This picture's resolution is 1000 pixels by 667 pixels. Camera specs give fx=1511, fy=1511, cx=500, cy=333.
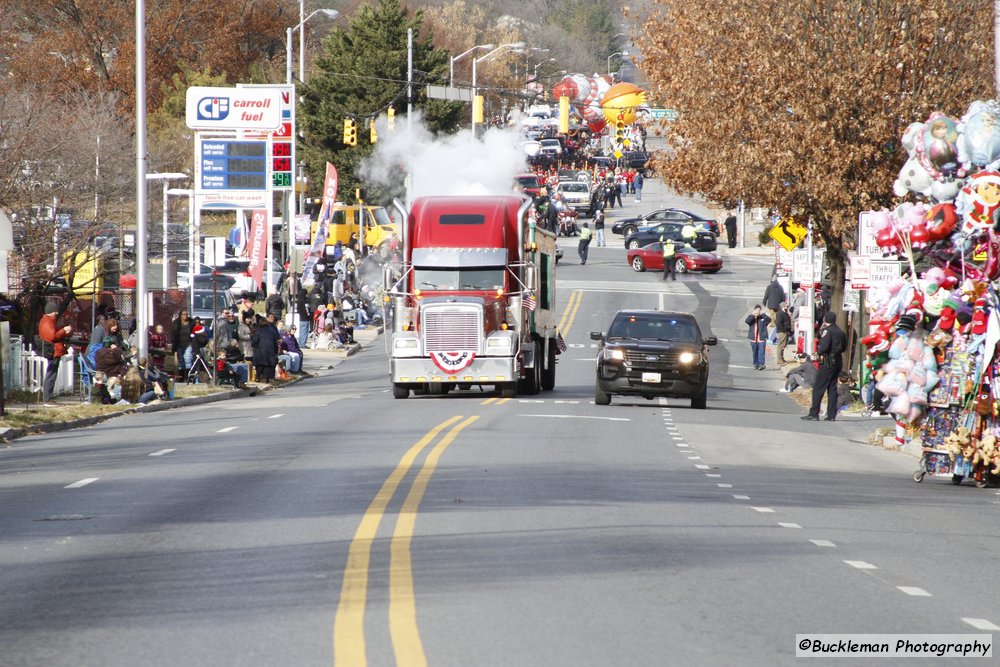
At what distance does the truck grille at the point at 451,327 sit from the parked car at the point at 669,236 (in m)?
41.9

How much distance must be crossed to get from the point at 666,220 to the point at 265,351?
41.1m

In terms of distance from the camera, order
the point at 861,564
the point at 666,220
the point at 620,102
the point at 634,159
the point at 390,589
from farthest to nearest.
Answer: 1. the point at 634,159
2. the point at 620,102
3. the point at 666,220
4. the point at 861,564
5. the point at 390,589

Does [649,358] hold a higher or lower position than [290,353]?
higher

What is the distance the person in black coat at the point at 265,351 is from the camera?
35.2m

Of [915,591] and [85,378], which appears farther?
[85,378]

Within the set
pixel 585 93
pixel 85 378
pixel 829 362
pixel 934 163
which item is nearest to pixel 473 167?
pixel 85 378

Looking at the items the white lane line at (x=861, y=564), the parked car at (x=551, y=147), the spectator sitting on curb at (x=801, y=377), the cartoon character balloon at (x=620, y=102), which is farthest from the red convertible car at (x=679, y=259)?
the white lane line at (x=861, y=564)

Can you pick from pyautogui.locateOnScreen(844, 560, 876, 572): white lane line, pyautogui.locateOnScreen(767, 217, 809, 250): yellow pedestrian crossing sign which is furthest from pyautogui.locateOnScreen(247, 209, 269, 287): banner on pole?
pyautogui.locateOnScreen(844, 560, 876, 572): white lane line

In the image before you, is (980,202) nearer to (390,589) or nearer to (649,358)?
(390,589)

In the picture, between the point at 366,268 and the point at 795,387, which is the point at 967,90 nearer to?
the point at 795,387

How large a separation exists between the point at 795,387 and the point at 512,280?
31.3ft

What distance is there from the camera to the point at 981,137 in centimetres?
1758

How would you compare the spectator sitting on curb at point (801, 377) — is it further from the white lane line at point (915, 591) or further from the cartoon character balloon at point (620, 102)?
the cartoon character balloon at point (620, 102)

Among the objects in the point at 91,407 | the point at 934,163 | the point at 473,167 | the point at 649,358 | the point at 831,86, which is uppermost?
the point at 831,86
